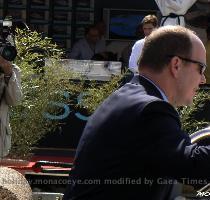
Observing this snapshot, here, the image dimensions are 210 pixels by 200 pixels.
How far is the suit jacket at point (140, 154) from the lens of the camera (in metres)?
2.47

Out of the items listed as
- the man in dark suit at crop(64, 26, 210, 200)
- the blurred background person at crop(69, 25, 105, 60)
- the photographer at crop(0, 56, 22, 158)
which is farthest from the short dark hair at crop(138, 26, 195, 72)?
the blurred background person at crop(69, 25, 105, 60)

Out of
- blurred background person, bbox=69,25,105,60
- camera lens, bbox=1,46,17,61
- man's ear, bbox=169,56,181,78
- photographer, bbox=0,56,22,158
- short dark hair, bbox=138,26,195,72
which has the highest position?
short dark hair, bbox=138,26,195,72

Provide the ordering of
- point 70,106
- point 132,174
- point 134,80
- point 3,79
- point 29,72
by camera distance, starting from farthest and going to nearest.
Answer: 1. point 70,106
2. point 29,72
3. point 3,79
4. point 134,80
5. point 132,174

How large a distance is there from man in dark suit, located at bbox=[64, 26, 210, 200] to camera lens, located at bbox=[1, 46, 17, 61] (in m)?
3.80

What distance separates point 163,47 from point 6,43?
13.3ft

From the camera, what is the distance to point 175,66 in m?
2.61

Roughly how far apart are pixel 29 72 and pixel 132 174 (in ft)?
17.9

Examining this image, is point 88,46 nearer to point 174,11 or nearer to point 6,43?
point 174,11

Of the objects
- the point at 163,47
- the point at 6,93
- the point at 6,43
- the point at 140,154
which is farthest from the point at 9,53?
the point at 140,154

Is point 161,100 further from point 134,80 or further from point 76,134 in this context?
point 76,134

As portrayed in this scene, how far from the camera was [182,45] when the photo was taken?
2621 mm

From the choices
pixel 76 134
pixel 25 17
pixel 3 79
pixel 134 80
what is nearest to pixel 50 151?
pixel 76 134

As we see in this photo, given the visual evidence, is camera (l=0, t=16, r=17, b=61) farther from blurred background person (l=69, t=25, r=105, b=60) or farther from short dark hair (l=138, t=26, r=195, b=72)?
blurred background person (l=69, t=25, r=105, b=60)

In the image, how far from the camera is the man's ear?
2596mm
